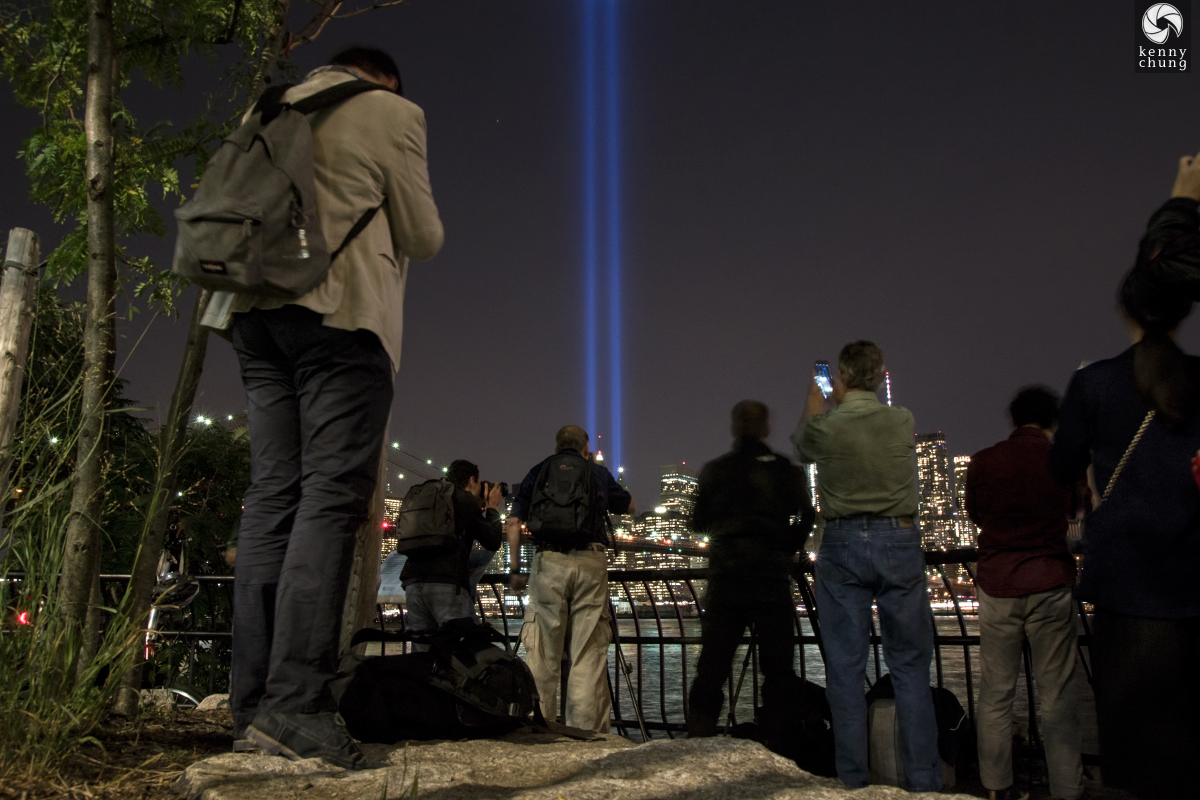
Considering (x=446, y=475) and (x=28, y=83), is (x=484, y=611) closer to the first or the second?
(x=446, y=475)

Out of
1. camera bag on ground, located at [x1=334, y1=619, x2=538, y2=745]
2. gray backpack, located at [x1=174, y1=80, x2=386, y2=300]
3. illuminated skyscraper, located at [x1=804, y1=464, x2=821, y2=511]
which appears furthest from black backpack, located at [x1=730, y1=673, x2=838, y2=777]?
gray backpack, located at [x1=174, y1=80, x2=386, y2=300]

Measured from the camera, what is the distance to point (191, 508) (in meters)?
15.9

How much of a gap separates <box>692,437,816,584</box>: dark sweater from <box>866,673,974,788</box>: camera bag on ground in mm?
840

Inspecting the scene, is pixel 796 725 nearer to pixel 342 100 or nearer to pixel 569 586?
pixel 569 586

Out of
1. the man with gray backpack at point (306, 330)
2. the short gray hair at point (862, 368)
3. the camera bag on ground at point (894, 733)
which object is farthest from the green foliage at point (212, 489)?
the man with gray backpack at point (306, 330)

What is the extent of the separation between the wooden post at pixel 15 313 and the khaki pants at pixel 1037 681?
482cm

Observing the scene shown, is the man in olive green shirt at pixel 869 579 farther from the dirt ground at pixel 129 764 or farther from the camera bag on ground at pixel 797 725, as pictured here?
the dirt ground at pixel 129 764

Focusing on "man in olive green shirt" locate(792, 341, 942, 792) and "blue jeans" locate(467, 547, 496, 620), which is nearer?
"man in olive green shirt" locate(792, 341, 942, 792)

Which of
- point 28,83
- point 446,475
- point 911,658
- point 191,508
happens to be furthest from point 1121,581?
point 191,508

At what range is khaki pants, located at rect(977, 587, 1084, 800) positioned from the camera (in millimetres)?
4703

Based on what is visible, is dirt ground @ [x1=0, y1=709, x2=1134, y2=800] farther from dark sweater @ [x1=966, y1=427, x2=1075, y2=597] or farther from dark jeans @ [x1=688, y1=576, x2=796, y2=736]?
dark sweater @ [x1=966, y1=427, x2=1075, y2=597]

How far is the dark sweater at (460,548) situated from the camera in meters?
6.48

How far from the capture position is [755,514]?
5328 mm

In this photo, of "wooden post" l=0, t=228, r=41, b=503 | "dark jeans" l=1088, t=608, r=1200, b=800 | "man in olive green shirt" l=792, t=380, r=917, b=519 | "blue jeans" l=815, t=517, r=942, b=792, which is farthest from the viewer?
"man in olive green shirt" l=792, t=380, r=917, b=519
